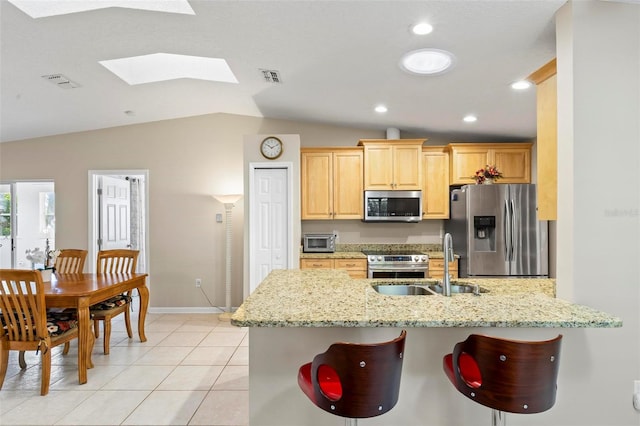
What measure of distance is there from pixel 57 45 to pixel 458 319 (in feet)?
11.4

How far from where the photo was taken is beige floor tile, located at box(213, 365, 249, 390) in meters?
2.83

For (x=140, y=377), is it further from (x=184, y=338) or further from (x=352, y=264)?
(x=352, y=264)

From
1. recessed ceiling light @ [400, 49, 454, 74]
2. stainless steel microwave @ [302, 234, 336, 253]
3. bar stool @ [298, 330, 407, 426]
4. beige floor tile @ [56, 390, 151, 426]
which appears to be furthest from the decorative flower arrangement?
beige floor tile @ [56, 390, 151, 426]

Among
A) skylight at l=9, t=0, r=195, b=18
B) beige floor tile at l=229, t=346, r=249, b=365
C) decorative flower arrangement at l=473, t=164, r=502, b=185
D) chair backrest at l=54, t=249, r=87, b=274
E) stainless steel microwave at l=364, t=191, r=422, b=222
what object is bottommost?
beige floor tile at l=229, t=346, r=249, b=365

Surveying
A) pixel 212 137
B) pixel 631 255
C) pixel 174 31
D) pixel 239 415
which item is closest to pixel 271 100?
pixel 212 137

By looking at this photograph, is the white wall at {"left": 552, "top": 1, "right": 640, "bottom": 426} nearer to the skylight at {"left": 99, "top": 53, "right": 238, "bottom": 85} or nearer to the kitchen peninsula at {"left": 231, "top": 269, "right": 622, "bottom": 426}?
the kitchen peninsula at {"left": 231, "top": 269, "right": 622, "bottom": 426}

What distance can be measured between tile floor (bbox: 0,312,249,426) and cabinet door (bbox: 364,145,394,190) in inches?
97.4

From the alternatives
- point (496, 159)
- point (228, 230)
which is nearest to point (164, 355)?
point (228, 230)

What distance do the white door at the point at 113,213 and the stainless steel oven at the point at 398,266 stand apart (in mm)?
3824

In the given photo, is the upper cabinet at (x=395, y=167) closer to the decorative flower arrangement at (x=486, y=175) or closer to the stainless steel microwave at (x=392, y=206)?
the stainless steel microwave at (x=392, y=206)

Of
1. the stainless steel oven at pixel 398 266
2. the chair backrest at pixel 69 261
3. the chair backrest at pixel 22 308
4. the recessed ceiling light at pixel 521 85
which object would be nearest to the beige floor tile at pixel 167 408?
the chair backrest at pixel 22 308

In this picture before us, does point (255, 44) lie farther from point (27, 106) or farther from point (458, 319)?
point (27, 106)

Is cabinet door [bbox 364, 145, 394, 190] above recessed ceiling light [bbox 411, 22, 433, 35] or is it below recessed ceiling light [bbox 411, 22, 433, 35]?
below

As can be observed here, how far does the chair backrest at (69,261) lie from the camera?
13.4 ft
